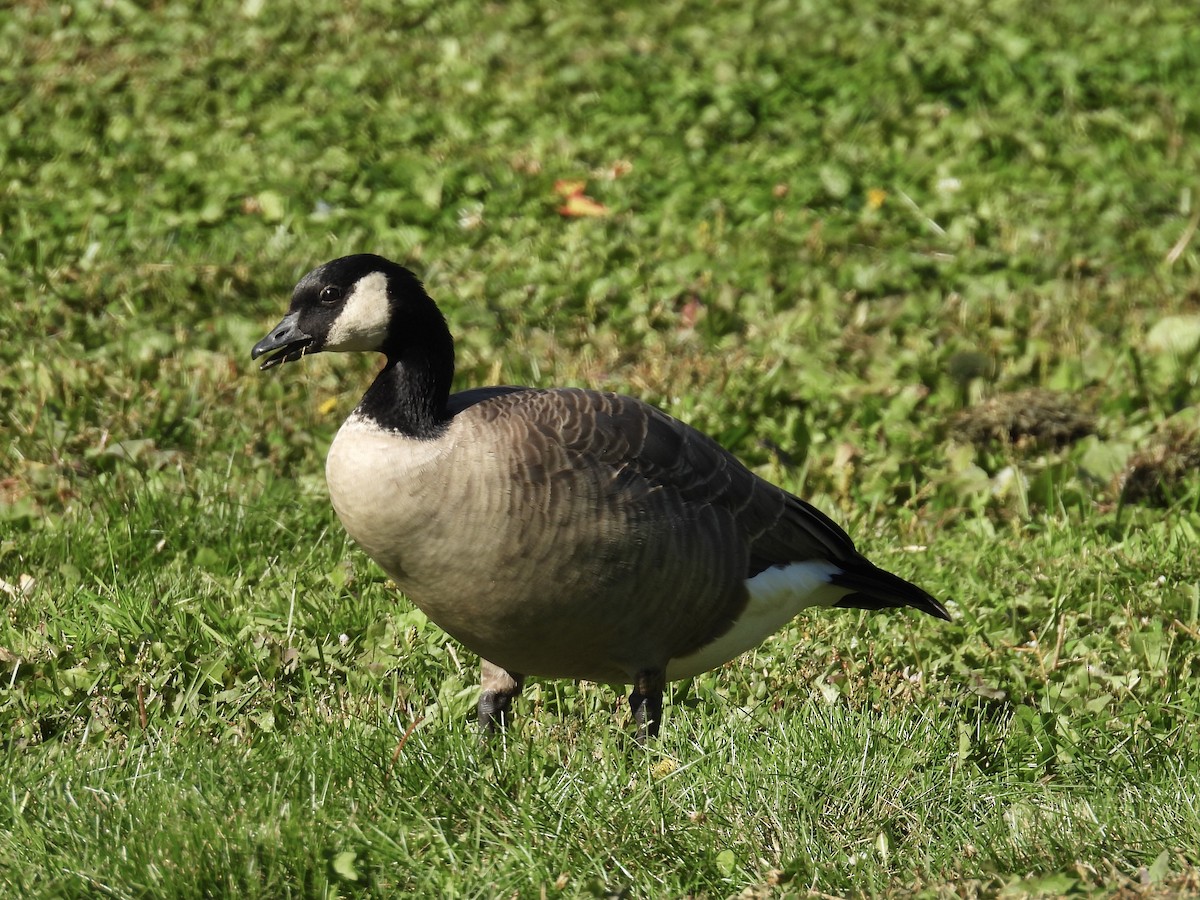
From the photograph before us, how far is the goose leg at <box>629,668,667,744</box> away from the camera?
440cm

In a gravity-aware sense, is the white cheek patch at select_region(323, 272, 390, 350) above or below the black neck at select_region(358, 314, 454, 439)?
above

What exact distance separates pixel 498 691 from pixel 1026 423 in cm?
298

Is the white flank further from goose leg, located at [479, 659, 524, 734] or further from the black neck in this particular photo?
the black neck

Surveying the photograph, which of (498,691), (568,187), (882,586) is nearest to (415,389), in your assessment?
(498,691)

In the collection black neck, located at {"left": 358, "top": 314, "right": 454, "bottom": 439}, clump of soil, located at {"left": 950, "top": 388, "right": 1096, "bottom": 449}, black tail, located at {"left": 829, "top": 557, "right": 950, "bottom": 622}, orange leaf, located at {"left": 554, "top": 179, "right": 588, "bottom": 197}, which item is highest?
black neck, located at {"left": 358, "top": 314, "right": 454, "bottom": 439}

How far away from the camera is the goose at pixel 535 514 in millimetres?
4043

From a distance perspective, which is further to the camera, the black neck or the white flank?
the white flank

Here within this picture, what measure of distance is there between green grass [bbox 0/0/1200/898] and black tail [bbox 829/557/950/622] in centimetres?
23

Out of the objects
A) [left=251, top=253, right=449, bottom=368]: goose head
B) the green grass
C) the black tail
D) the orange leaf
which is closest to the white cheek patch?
[left=251, top=253, right=449, bottom=368]: goose head

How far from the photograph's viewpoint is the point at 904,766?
3959 millimetres

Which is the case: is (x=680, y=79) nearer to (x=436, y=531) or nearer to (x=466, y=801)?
(x=436, y=531)

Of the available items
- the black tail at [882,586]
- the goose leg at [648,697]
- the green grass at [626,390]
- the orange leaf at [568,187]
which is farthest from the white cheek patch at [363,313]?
the orange leaf at [568,187]

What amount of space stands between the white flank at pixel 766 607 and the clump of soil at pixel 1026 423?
6.42ft

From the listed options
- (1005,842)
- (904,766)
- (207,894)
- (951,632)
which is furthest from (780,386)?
(207,894)
